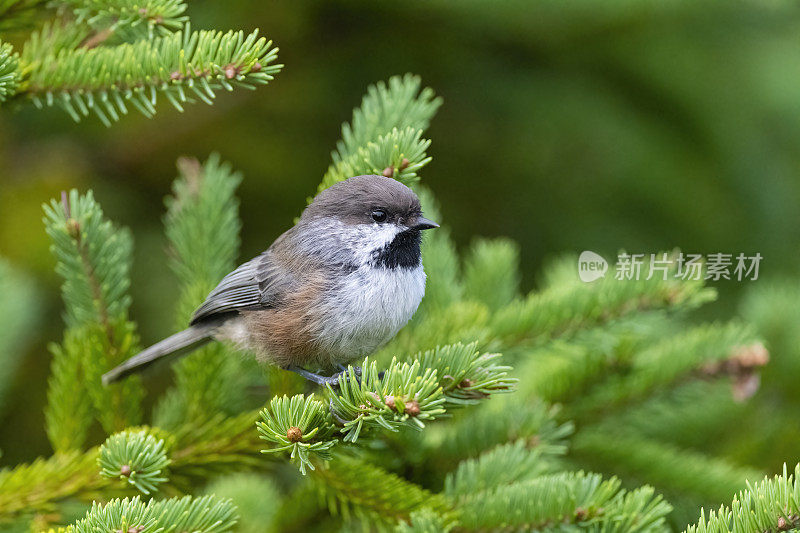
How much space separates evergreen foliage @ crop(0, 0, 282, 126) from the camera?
1.82m

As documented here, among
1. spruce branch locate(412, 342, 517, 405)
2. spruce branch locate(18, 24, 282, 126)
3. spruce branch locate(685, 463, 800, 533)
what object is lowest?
spruce branch locate(685, 463, 800, 533)

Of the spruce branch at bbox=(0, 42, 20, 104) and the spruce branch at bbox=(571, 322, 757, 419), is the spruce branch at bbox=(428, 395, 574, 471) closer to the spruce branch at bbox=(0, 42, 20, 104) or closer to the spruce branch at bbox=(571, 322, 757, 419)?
the spruce branch at bbox=(571, 322, 757, 419)

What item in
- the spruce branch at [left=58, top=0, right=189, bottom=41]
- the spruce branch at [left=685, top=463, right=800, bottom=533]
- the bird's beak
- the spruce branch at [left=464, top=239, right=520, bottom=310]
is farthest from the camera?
the spruce branch at [left=464, top=239, right=520, bottom=310]

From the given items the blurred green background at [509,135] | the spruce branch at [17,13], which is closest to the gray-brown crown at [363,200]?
the spruce branch at [17,13]

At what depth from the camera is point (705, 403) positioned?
10.5 ft

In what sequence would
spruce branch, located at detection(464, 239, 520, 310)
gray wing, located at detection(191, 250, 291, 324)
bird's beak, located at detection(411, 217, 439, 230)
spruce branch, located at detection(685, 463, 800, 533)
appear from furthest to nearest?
spruce branch, located at detection(464, 239, 520, 310), gray wing, located at detection(191, 250, 291, 324), bird's beak, located at detection(411, 217, 439, 230), spruce branch, located at detection(685, 463, 800, 533)

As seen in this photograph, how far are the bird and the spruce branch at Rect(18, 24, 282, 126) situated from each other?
Answer: 547 mm

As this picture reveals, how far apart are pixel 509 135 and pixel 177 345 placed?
104 inches

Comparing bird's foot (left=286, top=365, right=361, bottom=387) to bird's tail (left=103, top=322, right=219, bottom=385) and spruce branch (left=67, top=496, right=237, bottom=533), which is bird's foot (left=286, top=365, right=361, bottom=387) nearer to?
bird's tail (left=103, top=322, right=219, bottom=385)

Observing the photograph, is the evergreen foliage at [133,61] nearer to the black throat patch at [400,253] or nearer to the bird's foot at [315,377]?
the black throat patch at [400,253]

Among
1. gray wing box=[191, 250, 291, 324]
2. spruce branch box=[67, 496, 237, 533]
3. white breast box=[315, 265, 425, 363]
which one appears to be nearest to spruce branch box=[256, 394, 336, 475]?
spruce branch box=[67, 496, 237, 533]

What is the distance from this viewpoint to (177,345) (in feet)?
8.49

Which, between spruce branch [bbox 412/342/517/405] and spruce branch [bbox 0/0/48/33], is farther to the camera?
spruce branch [bbox 0/0/48/33]

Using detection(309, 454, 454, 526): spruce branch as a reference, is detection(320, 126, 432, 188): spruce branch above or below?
above
